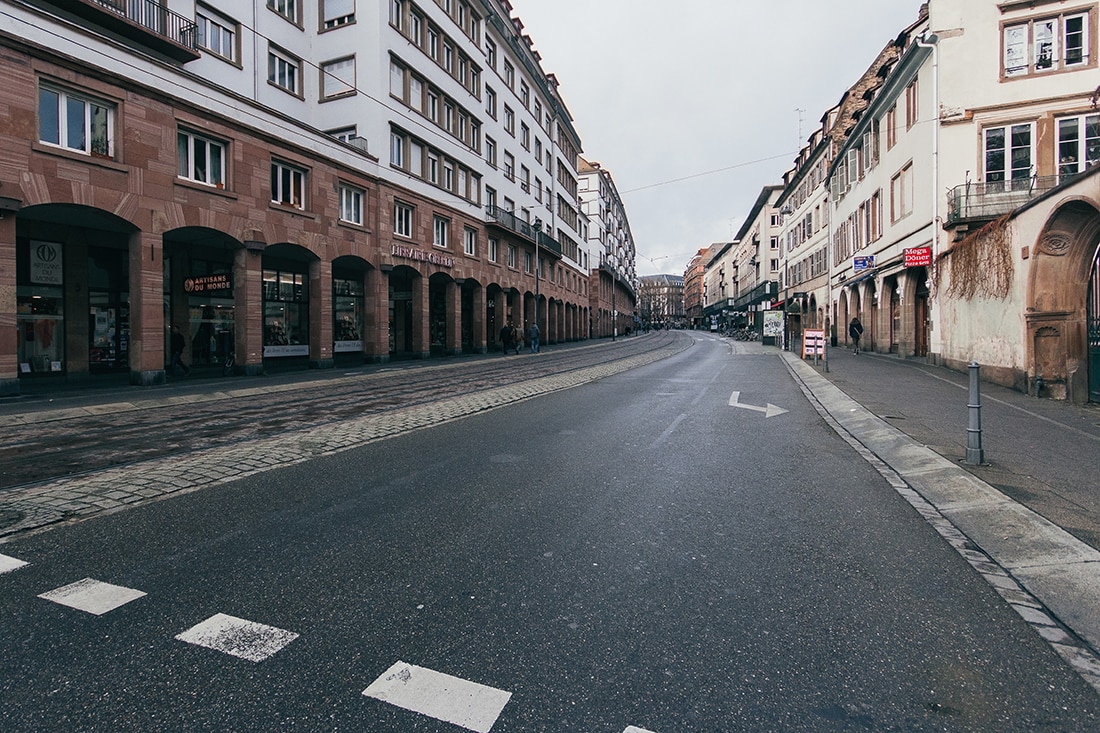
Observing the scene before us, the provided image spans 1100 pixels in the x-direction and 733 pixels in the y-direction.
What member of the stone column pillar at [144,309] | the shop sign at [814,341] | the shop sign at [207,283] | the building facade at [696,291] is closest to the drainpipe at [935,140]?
the shop sign at [814,341]

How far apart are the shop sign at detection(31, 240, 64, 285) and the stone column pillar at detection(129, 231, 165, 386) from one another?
3.09m

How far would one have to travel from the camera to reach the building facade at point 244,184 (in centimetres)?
1441

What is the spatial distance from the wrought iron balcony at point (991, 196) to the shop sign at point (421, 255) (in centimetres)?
2117

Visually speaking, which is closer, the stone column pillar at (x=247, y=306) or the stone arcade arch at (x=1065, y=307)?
the stone arcade arch at (x=1065, y=307)

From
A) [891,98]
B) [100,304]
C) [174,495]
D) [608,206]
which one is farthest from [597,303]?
[174,495]

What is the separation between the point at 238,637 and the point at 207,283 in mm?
18666

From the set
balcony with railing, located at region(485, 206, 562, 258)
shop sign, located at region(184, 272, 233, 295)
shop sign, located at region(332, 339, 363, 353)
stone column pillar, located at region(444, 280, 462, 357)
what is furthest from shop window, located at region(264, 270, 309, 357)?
balcony with railing, located at region(485, 206, 562, 258)

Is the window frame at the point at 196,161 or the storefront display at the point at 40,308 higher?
the window frame at the point at 196,161

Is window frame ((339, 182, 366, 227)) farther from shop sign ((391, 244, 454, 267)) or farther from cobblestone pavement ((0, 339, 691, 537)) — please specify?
cobblestone pavement ((0, 339, 691, 537))

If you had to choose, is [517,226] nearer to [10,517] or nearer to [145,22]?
[145,22]

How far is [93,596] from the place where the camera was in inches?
125

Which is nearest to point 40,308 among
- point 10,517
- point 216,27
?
point 216,27

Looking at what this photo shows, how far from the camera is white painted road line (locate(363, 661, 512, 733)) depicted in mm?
2188

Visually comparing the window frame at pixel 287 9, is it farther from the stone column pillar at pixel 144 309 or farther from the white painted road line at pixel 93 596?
the white painted road line at pixel 93 596
